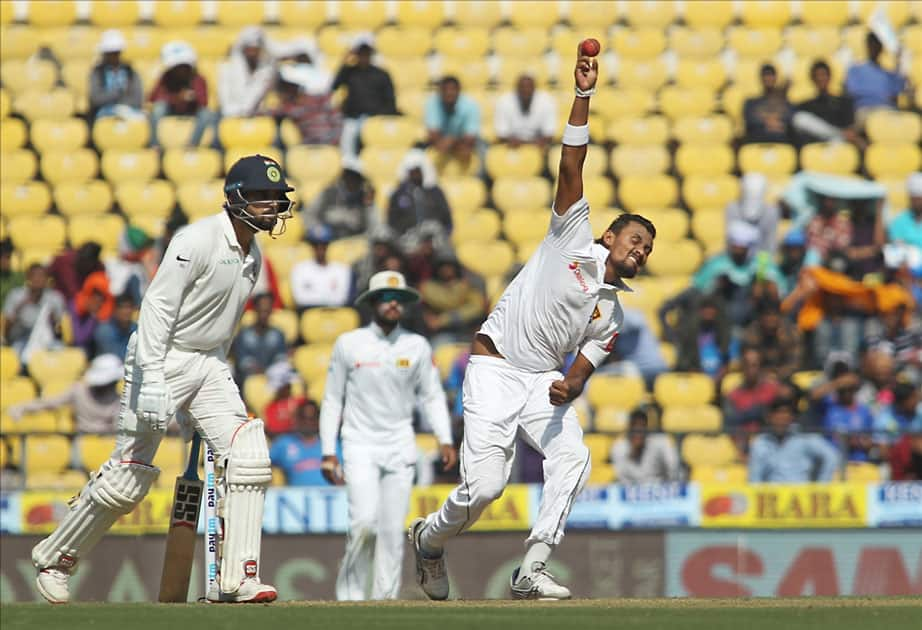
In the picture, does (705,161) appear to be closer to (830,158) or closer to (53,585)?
(830,158)

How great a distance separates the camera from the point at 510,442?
8703 mm

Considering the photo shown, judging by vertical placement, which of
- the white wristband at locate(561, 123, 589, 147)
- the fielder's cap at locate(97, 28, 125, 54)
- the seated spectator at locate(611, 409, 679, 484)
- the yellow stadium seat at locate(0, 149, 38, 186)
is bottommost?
the seated spectator at locate(611, 409, 679, 484)

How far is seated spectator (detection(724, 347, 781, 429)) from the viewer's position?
Answer: 14.2 metres

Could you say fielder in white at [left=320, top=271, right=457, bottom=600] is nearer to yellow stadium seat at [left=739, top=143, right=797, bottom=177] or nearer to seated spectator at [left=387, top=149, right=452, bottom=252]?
seated spectator at [left=387, top=149, right=452, bottom=252]

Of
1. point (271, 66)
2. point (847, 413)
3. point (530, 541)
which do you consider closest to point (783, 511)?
point (847, 413)

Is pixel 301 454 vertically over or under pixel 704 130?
under

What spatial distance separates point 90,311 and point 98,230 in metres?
1.57

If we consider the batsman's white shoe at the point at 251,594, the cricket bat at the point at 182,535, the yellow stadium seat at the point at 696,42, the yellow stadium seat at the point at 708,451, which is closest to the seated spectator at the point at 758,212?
the yellow stadium seat at the point at 696,42

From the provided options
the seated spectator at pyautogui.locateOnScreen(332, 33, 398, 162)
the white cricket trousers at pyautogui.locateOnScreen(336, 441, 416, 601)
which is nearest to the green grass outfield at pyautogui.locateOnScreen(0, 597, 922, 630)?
the white cricket trousers at pyautogui.locateOnScreen(336, 441, 416, 601)

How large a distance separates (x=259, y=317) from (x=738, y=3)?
7.00 meters

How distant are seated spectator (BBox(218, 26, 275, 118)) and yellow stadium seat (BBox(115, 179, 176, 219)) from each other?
1156 millimetres

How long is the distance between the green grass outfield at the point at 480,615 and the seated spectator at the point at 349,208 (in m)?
7.84

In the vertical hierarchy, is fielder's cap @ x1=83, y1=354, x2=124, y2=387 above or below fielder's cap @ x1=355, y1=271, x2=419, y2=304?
below

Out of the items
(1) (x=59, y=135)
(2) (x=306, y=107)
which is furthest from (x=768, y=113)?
(1) (x=59, y=135)
